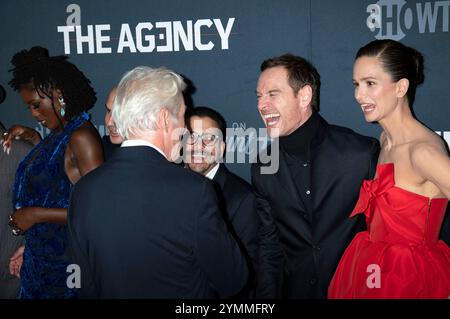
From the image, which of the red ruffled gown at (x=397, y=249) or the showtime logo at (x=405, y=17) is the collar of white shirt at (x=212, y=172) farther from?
the showtime logo at (x=405, y=17)

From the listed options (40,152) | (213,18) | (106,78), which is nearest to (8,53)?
(106,78)

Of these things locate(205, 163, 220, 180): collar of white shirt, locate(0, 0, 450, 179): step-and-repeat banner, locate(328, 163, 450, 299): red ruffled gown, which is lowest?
locate(328, 163, 450, 299): red ruffled gown

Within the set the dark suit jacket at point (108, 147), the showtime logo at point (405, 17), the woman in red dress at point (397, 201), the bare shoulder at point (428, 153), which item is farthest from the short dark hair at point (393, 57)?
the dark suit jacket at point (108, 147)

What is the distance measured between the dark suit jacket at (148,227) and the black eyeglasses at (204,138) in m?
1.00

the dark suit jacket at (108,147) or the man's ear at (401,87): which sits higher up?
the man's ear at (401,87)

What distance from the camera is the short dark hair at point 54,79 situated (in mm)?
2559

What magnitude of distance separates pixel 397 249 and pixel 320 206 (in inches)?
16.4

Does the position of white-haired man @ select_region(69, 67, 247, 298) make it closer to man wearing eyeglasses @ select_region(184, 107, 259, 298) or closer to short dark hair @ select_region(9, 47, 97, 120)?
man wearing eyeglasses @ select_region(184, 107, 259, 298)

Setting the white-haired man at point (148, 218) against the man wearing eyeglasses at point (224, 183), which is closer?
the white-haired man at point (148, 218)

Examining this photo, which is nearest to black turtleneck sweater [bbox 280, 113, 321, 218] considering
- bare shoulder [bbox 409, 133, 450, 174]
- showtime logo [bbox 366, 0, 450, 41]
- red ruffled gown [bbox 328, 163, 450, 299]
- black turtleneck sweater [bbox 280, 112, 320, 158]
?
black turtleneck sweater [bbox 280, 112, 320, 158]

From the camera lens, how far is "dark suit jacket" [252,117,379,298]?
2193 mm

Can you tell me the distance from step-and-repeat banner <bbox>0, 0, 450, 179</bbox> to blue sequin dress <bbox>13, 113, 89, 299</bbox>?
42.2 inches

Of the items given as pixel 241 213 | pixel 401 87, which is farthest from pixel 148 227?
pixel 401 87
